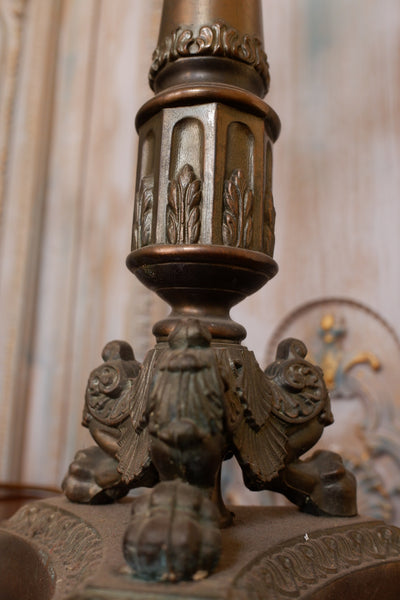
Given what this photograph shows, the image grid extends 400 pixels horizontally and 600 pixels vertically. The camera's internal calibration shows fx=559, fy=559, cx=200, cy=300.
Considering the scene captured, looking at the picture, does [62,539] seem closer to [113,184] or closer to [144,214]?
[144,214]

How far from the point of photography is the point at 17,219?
111cm

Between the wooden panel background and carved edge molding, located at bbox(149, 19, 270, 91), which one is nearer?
carved edge molding, located at bbox(149, 19, 270, 91)

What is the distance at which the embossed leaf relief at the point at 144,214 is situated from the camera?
1.73 ft

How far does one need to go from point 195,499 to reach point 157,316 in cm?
71

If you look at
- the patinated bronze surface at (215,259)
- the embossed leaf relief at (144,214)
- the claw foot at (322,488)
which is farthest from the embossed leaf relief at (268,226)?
the claw foot at (322,488)

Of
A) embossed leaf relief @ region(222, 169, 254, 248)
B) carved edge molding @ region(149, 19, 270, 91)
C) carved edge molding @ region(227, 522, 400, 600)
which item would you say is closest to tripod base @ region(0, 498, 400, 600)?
carved edge molding @ region(227, 522, 400, 600)

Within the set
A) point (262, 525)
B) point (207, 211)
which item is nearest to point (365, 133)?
point (207, 211)

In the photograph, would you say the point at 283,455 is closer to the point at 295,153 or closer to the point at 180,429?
the point at 180,429

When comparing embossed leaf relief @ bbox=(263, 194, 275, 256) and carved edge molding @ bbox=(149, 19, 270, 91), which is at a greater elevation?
carved edge molding @ bbox=(149, 19, 270, 91)

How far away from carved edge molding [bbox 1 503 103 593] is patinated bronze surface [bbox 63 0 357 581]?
40mm

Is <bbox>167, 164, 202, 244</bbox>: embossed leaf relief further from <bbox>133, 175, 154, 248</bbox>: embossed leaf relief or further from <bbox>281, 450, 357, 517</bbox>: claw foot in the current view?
<bbox>281, 450, 357, 517</bbox>: claw foot

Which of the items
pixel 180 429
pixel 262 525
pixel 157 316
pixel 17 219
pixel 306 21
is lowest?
pixel 262 525

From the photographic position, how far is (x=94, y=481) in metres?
0.57

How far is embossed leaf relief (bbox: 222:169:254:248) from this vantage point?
0.50 metres
